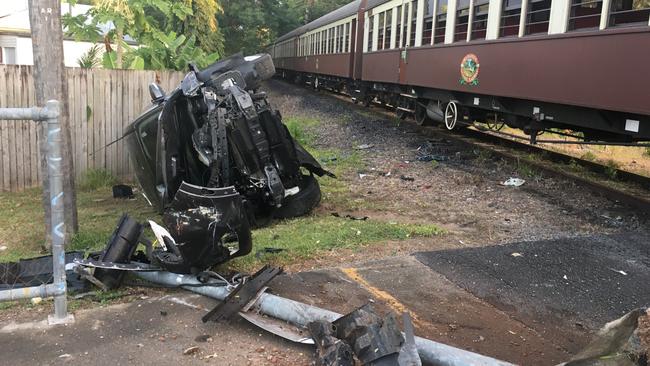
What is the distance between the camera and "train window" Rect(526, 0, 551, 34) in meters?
7.84

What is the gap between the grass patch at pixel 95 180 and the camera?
9.34 metres

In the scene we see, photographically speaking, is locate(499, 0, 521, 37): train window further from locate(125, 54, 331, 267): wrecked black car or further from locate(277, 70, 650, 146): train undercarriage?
locate(125, 54, 331, 267): wrecked black car

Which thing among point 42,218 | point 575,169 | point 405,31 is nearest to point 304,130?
point 405,31

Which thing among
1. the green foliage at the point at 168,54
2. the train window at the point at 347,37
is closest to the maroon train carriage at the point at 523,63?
the train window at the point at 347,37

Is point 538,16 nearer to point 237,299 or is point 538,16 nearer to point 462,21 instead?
point 462,21

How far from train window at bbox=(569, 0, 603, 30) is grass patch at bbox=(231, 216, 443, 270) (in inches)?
126

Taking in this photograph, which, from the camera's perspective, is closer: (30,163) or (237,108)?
(237,108)

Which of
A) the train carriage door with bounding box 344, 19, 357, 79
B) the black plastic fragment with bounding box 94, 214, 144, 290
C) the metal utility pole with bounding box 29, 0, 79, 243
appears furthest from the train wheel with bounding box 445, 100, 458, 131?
the black plastic fragment with bounding box 94, 214, 144, 290

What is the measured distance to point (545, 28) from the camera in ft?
26.0

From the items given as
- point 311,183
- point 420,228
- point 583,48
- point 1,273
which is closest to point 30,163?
point 311,183

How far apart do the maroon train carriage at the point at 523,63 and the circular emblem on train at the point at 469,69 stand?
0.06 feet

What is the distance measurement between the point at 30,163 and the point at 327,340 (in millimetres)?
7772

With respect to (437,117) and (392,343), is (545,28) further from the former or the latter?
(392,343)

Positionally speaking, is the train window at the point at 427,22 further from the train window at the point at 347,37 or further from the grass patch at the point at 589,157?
the train window at the point at 347,37
